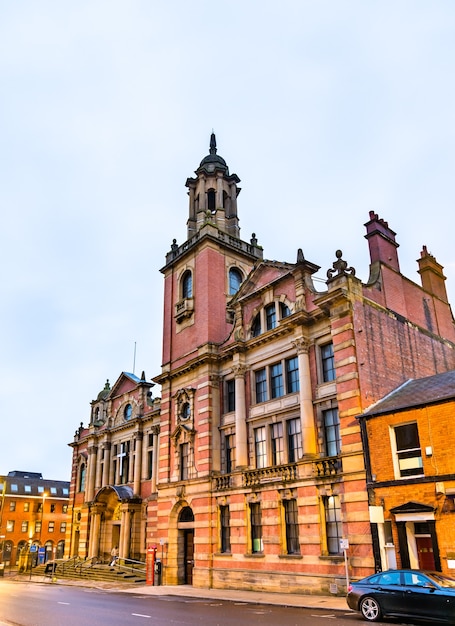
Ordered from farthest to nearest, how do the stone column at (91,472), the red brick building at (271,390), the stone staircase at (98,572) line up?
the stone column at (91,472) → the stone staircase at (98,572) → the red brick building at (271,390)

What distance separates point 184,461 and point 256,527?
7233mm

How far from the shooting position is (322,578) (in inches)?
868

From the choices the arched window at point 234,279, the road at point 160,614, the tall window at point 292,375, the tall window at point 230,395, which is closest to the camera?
the road at point 160,614

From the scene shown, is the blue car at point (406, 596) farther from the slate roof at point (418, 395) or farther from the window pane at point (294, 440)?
the window pane at point (294, 440)

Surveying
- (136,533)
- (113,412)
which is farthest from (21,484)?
(136,533)

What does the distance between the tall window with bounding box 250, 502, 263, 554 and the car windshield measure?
13.5 metres

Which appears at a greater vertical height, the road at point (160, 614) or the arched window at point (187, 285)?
the arched window at point (187, 285)

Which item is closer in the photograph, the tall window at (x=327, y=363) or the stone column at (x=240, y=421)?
the tall window at (x=327, y=363)

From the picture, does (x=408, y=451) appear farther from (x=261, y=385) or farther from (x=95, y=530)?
(x=95, y=530)

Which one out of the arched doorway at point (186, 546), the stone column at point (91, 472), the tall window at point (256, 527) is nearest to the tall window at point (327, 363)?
the tall window at point (256, 527)

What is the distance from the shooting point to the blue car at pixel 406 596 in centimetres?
1291

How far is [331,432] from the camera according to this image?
24312mm

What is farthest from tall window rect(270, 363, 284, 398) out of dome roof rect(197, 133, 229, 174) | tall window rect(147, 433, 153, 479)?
tall window rect(147, 433, 153, 479)

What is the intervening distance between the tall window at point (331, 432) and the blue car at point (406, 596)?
30.1 feet
